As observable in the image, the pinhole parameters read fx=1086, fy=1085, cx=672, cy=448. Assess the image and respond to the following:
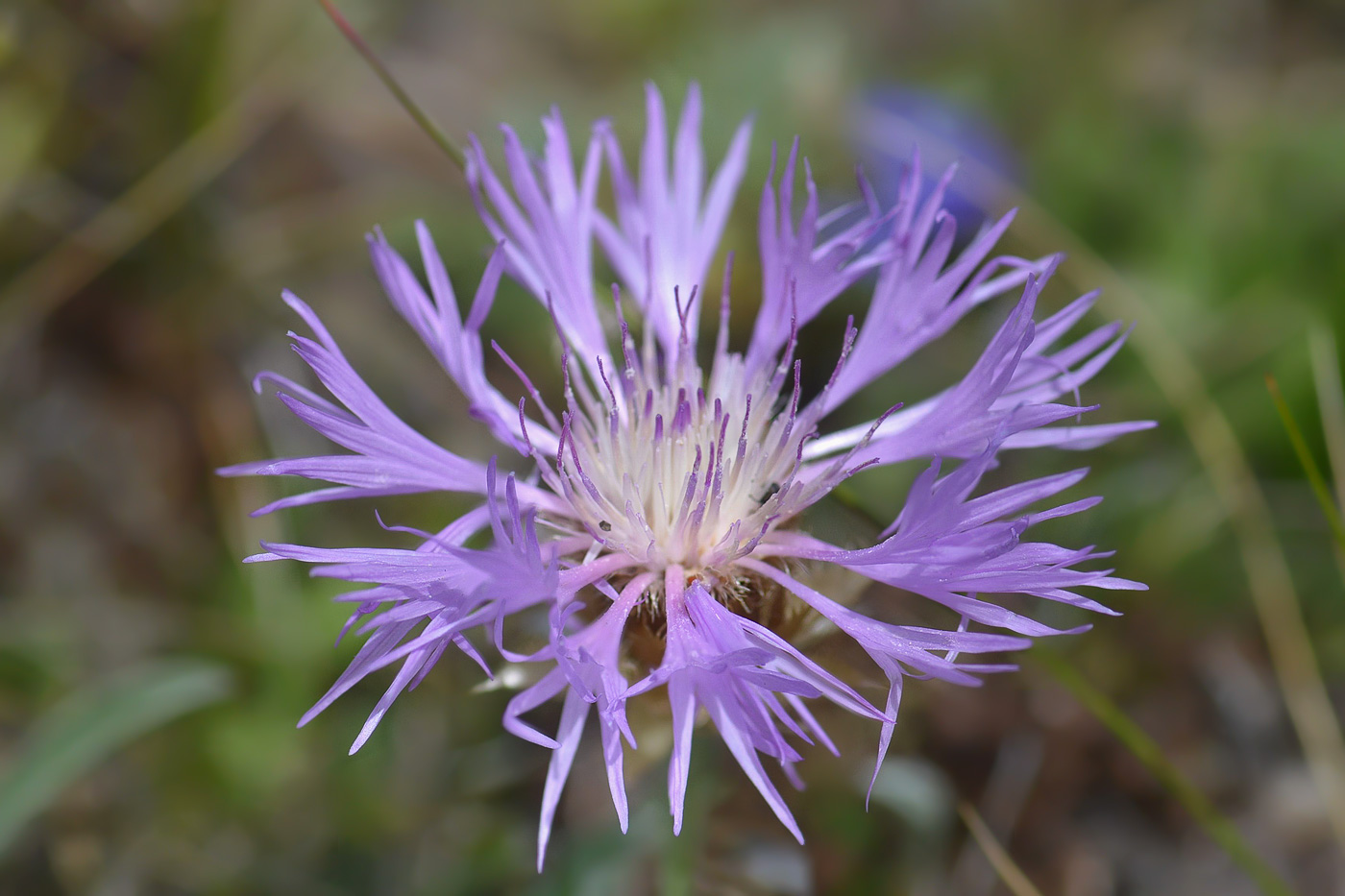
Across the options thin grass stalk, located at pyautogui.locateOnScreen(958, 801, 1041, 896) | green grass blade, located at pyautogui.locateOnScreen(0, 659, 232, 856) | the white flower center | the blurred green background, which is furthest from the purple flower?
green grass blade, located at pyautogui.locateOnScreen(0, 659, 232, 856)

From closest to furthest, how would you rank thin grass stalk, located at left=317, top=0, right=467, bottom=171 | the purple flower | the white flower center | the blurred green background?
the purple flower < the white flower center < thin grass stalk, located at left=317, top=0, right=467, bottom=171 < the blurred green background

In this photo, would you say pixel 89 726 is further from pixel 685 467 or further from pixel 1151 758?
pixel 1151 758

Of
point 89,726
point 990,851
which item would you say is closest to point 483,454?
point 89,726

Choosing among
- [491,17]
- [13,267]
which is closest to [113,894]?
[13,267]

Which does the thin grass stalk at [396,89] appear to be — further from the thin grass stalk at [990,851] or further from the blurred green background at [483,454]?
the thin grass stalk at [990,851]

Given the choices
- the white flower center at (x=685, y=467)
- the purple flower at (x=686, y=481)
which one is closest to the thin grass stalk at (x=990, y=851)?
the purple flower at (x=686, y=481)

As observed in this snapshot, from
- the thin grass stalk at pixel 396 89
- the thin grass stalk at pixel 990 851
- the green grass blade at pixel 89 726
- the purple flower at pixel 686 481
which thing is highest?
the thin grass stalk at pixel 396 89

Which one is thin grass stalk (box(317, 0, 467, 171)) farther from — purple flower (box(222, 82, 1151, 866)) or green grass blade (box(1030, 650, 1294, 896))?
green grass blade (box(1030, 650, 1294, 896))
